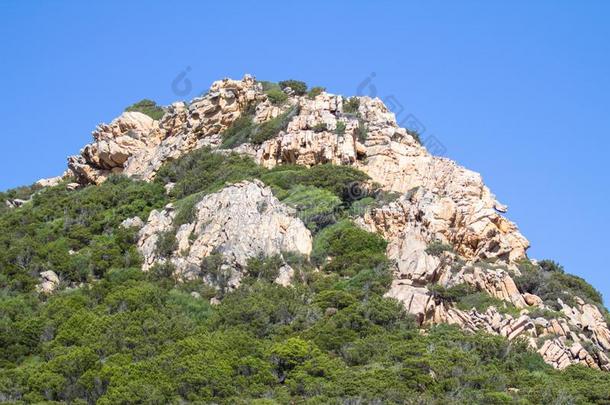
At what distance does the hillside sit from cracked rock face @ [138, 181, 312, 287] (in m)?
0.10

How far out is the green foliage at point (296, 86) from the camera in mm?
78750

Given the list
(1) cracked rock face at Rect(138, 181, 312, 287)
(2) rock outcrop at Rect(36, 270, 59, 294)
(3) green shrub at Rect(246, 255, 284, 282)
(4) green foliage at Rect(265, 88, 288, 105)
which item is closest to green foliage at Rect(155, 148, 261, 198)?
(1) cracked rock face at Rect(138, 181, 312, 287)

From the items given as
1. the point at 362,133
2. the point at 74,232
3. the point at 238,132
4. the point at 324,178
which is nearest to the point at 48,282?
the point at 74,232

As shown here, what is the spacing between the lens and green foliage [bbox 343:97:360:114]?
7293 centimetres

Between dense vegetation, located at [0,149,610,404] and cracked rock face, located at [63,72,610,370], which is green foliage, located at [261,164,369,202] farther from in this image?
cracked rock face, located at [63,72,610,370]

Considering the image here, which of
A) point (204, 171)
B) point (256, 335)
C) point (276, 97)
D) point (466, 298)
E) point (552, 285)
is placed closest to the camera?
point (256, 335)

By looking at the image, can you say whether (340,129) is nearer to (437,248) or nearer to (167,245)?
(167,245)

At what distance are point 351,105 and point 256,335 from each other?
27.3m

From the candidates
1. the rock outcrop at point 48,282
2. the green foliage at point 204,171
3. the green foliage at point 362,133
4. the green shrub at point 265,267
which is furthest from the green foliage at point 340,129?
the rock outcrop at point 48,282

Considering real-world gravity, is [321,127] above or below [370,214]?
above

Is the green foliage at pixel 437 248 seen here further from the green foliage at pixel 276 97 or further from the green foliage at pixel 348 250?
the green foliage at pixel 276 97

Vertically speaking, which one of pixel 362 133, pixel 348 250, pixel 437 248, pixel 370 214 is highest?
pixel 362 133

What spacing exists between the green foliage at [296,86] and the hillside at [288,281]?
122 inches

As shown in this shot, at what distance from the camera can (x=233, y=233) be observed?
5700cm
